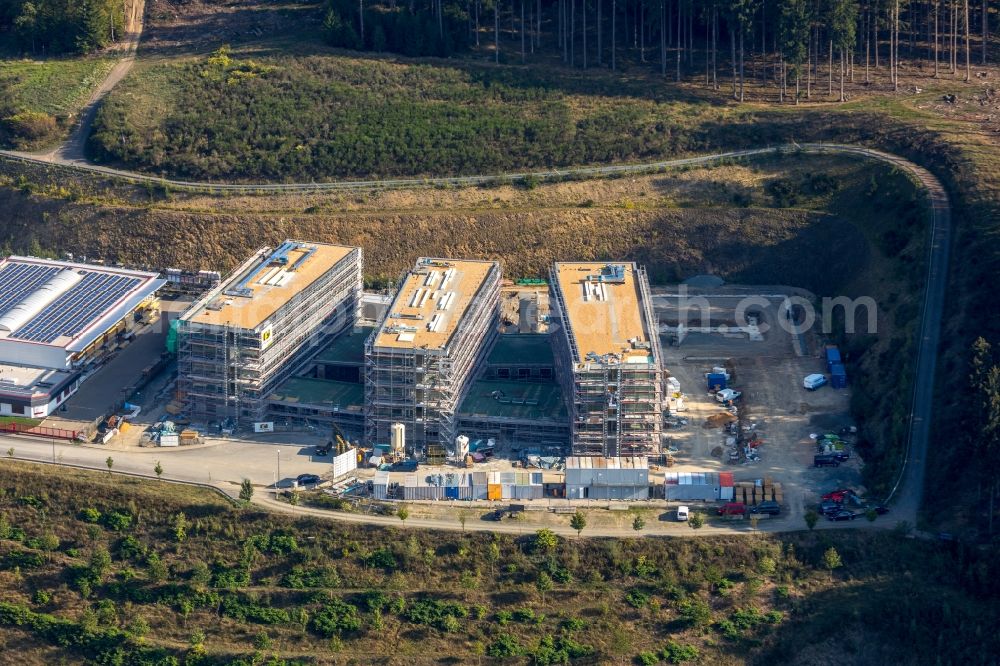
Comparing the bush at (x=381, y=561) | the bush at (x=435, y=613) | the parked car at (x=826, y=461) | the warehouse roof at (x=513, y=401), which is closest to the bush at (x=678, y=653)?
the bush at (x=435, y=613)

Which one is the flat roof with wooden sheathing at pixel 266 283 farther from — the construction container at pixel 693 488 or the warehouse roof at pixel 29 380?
the construction container at pixel 693 488

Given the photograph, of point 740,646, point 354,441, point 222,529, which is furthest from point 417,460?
point 740,646

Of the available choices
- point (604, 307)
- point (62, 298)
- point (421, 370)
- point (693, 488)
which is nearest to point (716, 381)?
point (604, 307)

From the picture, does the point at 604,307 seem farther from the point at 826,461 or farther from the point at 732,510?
the point at 732,510

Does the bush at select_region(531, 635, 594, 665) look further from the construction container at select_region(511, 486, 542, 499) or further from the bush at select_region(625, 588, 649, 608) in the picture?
the construction container at select_region(511, 486, 542, 499)

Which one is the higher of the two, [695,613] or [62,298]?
[62,298]

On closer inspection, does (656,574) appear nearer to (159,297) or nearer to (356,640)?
(356,640)
